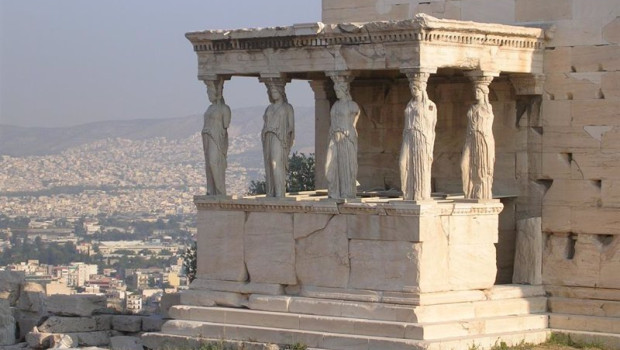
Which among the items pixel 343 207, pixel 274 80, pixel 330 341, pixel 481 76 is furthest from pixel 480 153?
pixel 330 341

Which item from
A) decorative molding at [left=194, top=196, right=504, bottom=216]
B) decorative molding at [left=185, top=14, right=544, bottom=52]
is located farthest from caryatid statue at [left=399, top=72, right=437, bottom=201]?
decorative molding at [left=185, top=14, right=544, bottom=52]

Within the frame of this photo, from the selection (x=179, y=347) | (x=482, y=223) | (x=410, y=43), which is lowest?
(x=179, y=347)

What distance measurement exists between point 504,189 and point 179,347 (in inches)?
168

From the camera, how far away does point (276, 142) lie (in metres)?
24.2

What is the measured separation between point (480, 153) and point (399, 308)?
83.9 inches

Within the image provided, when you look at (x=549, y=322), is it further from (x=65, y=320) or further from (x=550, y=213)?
(x=65, y=320)

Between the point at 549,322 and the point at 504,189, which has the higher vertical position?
the point at 504,189

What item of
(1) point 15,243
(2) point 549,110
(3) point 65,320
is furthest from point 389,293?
(1) point 15,243

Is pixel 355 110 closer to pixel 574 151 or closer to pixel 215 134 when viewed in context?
pixel 215 134

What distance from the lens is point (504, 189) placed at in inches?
971

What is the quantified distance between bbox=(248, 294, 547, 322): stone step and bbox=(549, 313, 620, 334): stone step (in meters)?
0.27

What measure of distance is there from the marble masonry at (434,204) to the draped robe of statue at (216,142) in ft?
0.10

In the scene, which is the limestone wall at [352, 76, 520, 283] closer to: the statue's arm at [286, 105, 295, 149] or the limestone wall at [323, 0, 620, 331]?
the limestone wall at [323, 0, 620, 331]

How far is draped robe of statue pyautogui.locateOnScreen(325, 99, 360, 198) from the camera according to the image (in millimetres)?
23453
